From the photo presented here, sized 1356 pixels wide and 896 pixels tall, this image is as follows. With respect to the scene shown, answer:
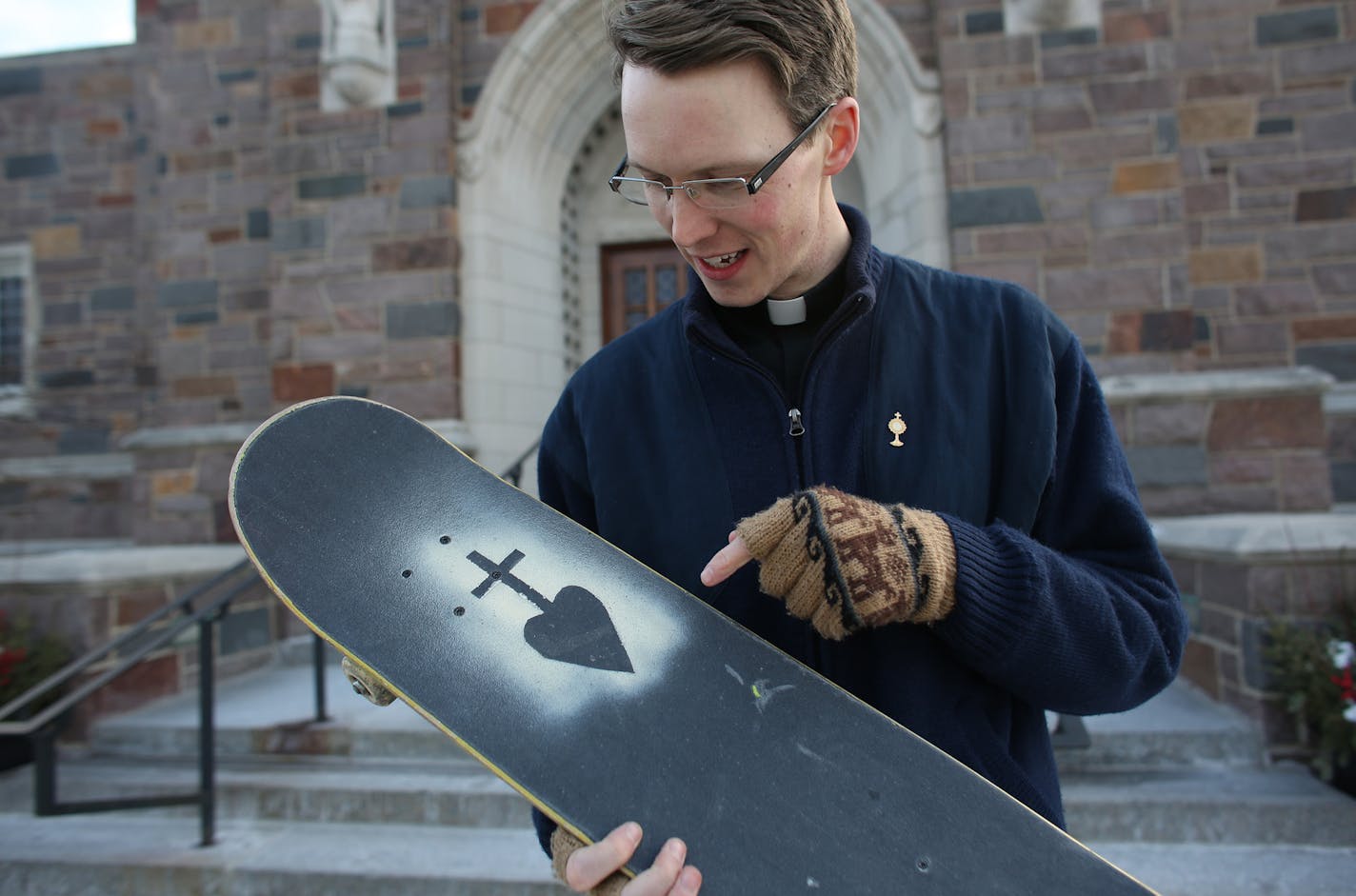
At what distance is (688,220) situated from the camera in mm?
949

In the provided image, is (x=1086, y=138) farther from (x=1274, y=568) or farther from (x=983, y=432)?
(x=983, y=432)

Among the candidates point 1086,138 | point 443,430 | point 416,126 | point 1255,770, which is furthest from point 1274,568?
point 416,126

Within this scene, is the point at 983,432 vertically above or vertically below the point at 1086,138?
below

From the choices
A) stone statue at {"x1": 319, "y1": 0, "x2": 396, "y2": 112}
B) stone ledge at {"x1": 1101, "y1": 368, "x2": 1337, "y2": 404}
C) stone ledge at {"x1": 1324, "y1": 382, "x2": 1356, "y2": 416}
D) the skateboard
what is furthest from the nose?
stone ledge at {"x1": 1324, "y1": 382, "x2": 1356, "y2": 416}

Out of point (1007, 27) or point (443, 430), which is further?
point (443, 430)

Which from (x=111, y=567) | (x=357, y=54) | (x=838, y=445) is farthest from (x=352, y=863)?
(x=357, y=54)

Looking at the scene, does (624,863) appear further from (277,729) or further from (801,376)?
(277,729)

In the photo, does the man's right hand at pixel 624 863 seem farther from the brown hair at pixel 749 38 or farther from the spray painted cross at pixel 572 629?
the brown hair at pixel 749 38

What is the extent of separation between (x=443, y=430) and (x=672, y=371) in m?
3.74

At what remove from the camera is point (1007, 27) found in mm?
4324

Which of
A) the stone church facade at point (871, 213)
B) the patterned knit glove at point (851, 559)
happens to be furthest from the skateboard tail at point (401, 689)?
the stone church facade at point (871, 213)

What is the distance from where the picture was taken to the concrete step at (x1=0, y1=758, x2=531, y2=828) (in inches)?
119

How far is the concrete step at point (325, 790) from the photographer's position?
301cm

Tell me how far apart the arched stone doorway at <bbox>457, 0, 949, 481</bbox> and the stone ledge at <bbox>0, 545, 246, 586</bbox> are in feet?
5.06
